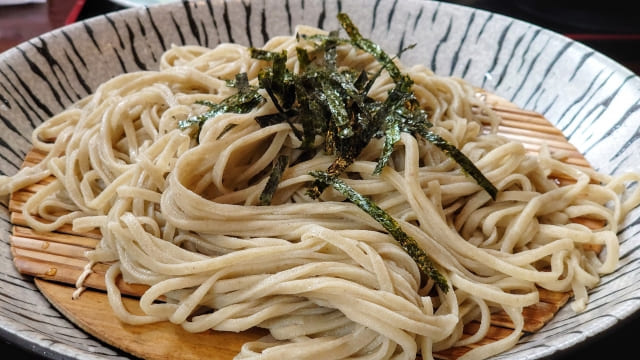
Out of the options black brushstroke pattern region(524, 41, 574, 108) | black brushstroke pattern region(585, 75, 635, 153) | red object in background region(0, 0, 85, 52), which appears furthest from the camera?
red object in background region(0, 0, 85, 52)

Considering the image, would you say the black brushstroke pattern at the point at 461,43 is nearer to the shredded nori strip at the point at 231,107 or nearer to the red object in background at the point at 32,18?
the shredded nori strip at the point at 231,107

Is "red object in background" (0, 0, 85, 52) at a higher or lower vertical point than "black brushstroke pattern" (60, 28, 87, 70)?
lower

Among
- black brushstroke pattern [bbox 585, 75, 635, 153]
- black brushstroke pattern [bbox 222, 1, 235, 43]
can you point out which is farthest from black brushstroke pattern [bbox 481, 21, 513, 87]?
black brushstroke pattern [bbox 222, 1, 235, 43]

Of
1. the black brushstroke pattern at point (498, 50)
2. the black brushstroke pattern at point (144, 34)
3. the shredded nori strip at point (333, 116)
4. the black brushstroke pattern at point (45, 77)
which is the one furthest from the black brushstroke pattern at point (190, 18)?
the black brushstroke pattern at point (498, 50)

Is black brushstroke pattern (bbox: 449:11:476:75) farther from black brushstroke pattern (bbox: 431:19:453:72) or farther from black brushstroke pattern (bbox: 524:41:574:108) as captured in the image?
black brushstroke pattern (bbox: 524:41:574:108)

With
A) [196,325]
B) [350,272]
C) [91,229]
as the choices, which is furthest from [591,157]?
[91,229]

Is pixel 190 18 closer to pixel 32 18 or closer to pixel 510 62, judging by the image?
pixel 32 18

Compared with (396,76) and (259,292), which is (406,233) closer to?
(259,292)

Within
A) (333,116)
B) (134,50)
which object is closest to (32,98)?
(134,50)
